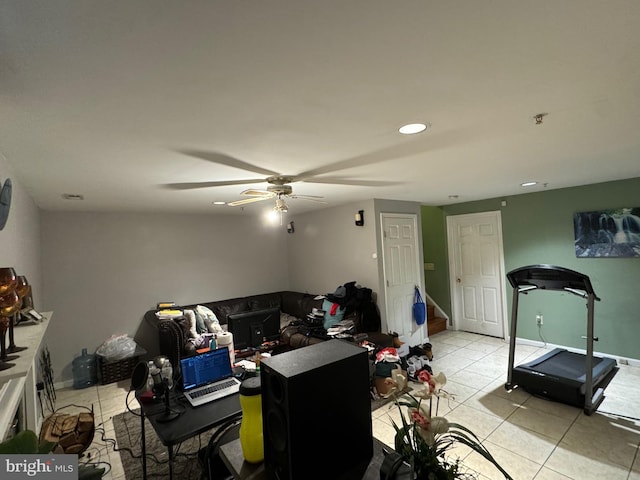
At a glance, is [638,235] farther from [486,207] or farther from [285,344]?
[285,344]

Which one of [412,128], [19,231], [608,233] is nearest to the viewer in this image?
[412,128]

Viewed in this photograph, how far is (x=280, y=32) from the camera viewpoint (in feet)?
3.05

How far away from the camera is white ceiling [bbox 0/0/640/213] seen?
0.87m

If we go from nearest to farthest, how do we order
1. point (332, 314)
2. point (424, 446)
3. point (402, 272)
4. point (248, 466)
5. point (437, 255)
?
point (424, 446)
point (248, 466)
point (332, 314)
point (402, 272)
point (437, 255)

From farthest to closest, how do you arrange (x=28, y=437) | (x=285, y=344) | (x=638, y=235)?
(x=285, y=344), (x=638, y=235), (x=28, y=437)

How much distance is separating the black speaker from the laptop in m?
1.31

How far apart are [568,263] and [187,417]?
5.08 metres

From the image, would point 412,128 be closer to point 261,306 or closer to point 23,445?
point 23,445

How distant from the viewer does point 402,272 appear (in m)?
4.66

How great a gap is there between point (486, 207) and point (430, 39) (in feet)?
15.8

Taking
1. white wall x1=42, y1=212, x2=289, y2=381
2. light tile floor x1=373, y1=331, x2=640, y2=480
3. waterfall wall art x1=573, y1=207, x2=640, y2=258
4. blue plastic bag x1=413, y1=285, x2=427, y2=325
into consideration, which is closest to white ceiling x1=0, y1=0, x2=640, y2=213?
waterfall wall art x1=573, y1=207, x2=640, y2=258

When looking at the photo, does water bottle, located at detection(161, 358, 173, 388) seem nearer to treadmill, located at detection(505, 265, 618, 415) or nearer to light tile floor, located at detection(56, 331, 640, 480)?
light tile floor, located at detection(56, 331, 640, 480)

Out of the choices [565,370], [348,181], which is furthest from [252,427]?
[565,370]

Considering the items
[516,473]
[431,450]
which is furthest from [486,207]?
[431,450]
